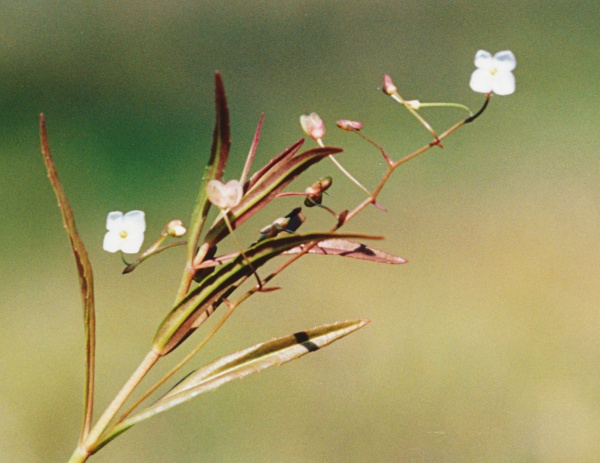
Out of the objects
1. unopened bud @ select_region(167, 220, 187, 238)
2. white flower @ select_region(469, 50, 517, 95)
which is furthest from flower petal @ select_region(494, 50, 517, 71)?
unopened bud @ select_region(167, 220, 187, 238)

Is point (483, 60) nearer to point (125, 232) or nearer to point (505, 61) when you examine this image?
point (505, 61)

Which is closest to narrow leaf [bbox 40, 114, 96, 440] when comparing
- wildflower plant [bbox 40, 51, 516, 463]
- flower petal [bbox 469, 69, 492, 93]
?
wildflower plant [bbox 40, 51, 516, 463]

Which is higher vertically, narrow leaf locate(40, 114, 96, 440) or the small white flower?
the small white flower

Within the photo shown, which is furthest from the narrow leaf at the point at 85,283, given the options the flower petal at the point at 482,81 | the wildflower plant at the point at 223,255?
the flower petal at the point at 482,81

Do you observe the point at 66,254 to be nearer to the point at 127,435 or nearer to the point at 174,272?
the point at 174,272

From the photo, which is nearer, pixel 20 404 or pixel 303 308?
pixel 20 404

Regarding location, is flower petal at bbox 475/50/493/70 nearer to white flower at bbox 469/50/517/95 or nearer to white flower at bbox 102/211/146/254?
white flower at bbox 469/50/517/95

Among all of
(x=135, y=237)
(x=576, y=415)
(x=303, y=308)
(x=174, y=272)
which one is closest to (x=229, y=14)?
(x=174, y=272)

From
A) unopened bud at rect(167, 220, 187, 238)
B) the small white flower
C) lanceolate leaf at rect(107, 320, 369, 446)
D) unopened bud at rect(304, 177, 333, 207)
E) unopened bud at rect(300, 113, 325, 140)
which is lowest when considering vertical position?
lanceolate leaf at rect(107, 320, 369, 446)
